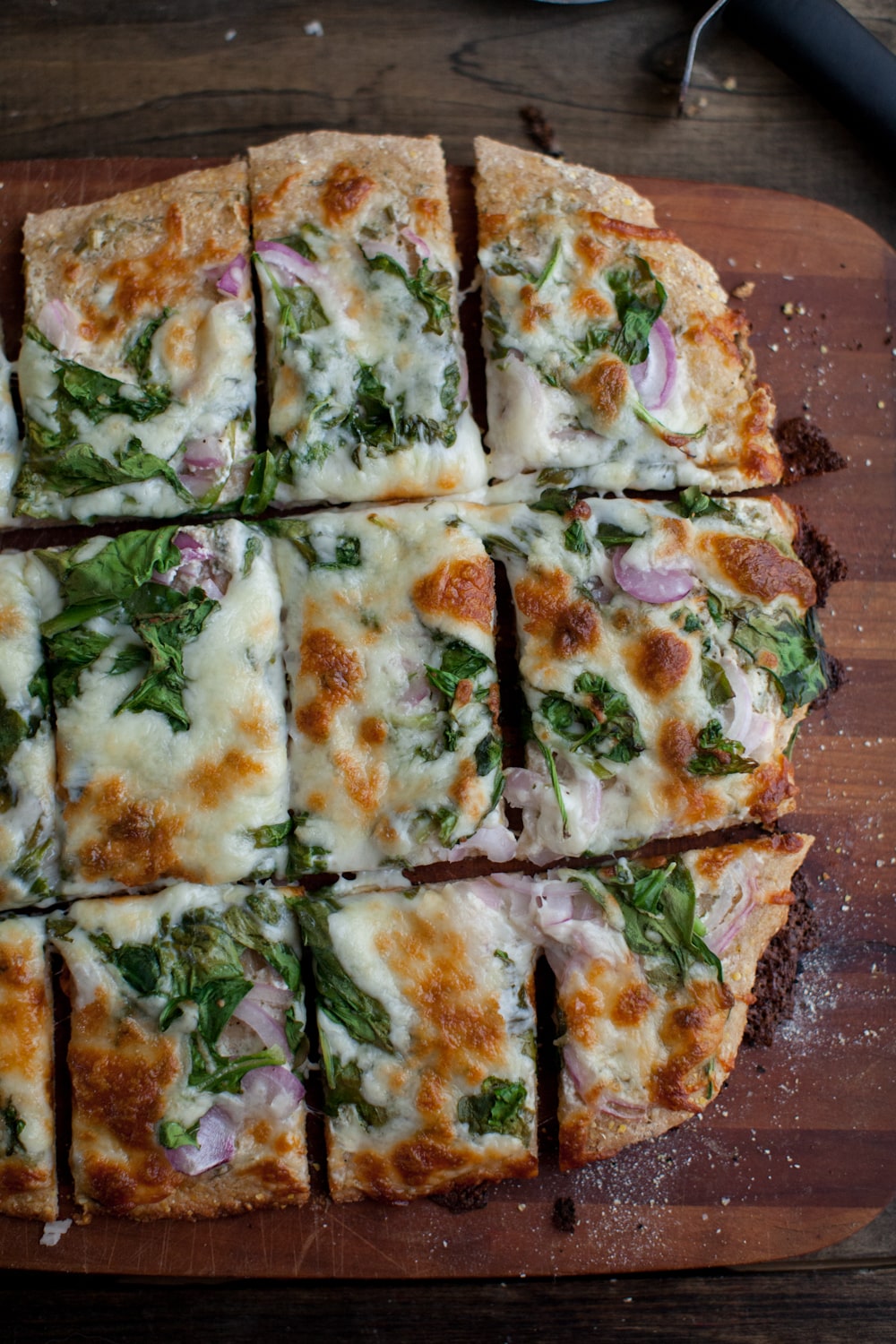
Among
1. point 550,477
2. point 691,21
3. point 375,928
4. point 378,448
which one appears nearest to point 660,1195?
point 375,928

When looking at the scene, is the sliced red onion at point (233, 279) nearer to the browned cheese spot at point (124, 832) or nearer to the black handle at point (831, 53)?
the browned cheese spot at point (124, 832)

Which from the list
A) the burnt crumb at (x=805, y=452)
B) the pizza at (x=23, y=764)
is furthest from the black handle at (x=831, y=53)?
the pizza at (x=23, y=764)

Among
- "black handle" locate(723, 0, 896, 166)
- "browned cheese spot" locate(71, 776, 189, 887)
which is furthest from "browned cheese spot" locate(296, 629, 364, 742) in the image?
"black handle" locate(723, 0, 896, 166)

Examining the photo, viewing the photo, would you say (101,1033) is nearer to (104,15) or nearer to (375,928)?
(375,928)

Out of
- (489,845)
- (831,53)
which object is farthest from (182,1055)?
(831,53)

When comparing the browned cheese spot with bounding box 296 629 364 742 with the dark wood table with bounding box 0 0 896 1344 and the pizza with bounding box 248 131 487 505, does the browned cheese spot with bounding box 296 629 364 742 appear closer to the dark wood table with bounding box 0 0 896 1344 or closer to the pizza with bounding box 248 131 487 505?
the pizza with bounding box 248 131 487 505

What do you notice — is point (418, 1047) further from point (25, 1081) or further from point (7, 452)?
point (7, 452)
